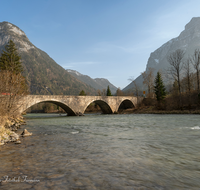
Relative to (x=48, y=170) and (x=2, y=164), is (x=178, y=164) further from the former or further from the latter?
(x=2, y=164)

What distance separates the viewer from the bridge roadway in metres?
32.9

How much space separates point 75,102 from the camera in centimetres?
4212

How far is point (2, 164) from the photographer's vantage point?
5773 mm

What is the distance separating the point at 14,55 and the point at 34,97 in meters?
12.7

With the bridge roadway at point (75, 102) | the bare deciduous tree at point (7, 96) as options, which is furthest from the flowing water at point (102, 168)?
the bridge roadway at point (75, 102)

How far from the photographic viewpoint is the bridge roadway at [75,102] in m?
32.9

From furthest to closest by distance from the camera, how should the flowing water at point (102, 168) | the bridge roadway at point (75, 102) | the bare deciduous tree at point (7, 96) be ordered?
1. the bridge roadway at point (75, 102)
2. the bare deciduous tree at point (7, 96)
3. the flowing water at point (102, 168)

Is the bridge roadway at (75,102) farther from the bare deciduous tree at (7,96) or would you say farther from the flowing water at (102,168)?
the flowing water at (102,168)

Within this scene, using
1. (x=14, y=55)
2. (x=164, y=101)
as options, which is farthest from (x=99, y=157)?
(x=164, y=101)

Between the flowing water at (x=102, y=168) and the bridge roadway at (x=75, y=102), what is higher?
the bridge roadway at (x=75, y=102)

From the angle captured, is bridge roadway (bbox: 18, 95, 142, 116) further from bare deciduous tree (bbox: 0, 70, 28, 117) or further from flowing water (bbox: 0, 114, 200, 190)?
flowing water (bbox: 0, 114, 200, 190)

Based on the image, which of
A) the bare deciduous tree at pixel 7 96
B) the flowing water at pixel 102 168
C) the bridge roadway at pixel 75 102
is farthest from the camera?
the bridge roadway at pixel 75 102

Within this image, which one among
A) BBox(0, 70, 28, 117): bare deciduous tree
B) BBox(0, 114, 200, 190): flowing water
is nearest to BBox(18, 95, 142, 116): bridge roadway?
BBox(0, 70, 28, 117): bare deciduous tree

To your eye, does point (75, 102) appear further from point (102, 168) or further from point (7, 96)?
point (102, 168)
